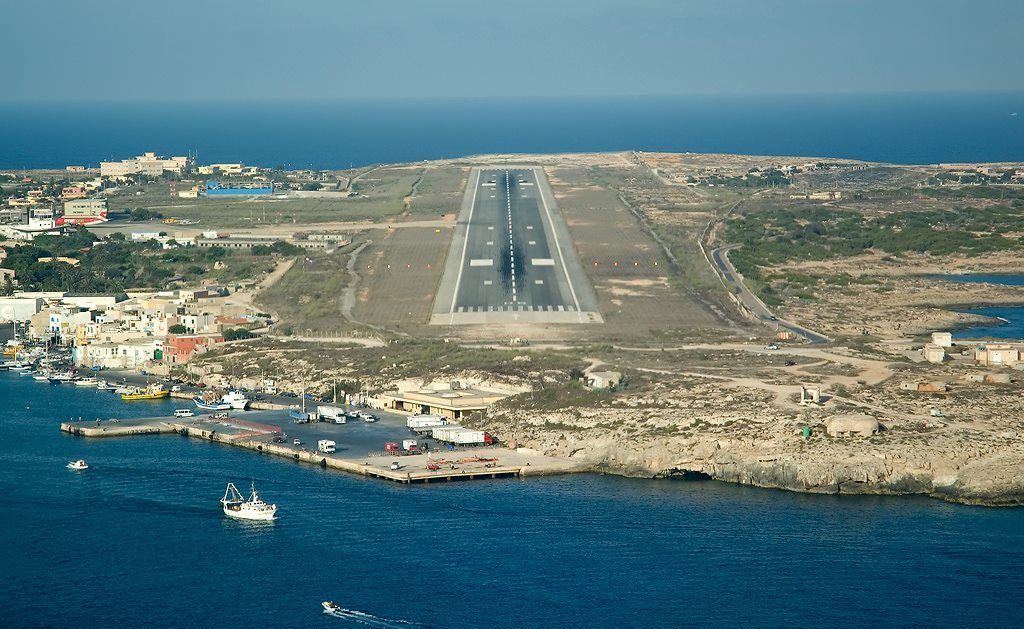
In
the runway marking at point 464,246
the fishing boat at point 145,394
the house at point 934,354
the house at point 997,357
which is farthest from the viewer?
the runway marking at point 464,246

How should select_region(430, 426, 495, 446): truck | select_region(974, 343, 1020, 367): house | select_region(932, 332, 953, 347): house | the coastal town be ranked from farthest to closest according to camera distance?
select_region(932, 332, 953, 347): house < select_region(974, 343, 1020, 367): house < select_region(430, 426, 495, 446): truck < the coastal town

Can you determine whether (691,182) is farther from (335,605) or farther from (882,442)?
(335,605)

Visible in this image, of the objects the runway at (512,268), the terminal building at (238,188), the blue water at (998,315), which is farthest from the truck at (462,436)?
the terminal building at (238,188)

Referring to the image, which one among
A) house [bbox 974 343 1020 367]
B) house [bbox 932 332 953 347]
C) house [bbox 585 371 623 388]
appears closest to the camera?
house [bbox 585 371 623 388]

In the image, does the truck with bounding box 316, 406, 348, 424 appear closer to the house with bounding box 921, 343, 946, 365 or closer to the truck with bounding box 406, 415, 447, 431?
the truck with bounding box 406, 415, 447, 431

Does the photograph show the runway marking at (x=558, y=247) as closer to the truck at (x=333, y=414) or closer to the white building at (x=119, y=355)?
the white building at (x=119, y=355)

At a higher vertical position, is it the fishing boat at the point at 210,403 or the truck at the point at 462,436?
the truck at the point at 462,436

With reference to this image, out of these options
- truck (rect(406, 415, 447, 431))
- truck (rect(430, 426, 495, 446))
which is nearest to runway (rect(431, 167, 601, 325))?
truck (rect(406, 415, 447, 431))
